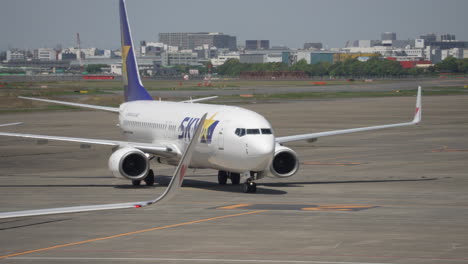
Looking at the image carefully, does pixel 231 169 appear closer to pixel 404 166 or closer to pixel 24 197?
pixel 24 197

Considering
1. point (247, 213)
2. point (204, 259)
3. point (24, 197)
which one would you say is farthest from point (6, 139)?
point (204, 259)

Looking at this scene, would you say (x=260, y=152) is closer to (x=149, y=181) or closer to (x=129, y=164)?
(x=129, y=164)

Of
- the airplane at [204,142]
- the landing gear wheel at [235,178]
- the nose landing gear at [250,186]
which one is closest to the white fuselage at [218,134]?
the airplane at [204,142]

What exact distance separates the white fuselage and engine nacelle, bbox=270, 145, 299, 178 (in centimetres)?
183

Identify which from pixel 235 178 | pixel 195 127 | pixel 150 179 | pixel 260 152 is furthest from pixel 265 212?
pixel 150 179

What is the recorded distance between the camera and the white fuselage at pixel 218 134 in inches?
1384

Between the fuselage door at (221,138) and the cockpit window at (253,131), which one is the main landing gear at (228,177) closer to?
the fuselage door at (221,138)

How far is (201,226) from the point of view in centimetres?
2803

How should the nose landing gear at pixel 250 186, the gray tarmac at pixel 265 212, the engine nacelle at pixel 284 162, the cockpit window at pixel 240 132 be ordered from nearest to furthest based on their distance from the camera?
the gray tarmac at pixel 265 212 → the cockpit window at pixel 240 132 → the nose landing gear at pixel 250 186 → the engine nacelle at pixel 284 162

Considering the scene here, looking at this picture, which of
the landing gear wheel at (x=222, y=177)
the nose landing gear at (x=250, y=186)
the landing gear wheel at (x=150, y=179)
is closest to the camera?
the nose landing gear at (x=250, y=186)

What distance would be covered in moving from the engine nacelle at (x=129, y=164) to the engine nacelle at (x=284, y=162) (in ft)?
19.7

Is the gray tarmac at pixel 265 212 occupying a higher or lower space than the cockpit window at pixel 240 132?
lower

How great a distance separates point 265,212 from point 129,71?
70.5 feet

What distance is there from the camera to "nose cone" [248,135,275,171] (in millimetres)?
34812
